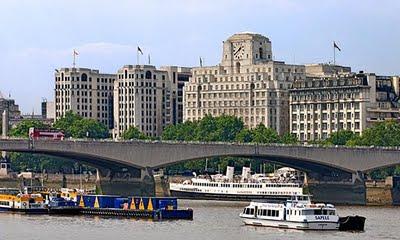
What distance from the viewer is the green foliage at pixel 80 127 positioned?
19238 cm

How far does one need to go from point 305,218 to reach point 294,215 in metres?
1.24

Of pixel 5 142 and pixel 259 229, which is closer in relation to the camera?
pixel 259 229

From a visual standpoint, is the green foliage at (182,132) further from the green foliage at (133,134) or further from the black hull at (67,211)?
the black hull at (67,211)

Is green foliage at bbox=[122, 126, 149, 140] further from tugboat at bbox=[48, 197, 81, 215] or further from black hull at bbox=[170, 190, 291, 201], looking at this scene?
tugboat at bbox=[48, 197, 81, 215]

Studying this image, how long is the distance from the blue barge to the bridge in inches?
693

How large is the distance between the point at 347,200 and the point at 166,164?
16611mm

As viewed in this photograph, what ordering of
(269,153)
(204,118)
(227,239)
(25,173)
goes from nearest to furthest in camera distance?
1. (227,239)
2. (269,153)
3. (25,173)
4. (204,118)

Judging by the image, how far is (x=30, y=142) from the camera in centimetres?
12744

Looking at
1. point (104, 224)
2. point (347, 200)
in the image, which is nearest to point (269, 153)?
point (347, 200)

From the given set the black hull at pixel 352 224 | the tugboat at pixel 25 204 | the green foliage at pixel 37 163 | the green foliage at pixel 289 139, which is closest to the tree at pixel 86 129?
the green foliage at pixel 37 163

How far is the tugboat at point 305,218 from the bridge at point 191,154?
33.6m

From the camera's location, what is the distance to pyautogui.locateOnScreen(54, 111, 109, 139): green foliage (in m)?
192

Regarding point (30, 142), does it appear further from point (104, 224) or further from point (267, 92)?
point (267, 92)

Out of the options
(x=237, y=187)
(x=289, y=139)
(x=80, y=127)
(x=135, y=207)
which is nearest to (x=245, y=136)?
(x=289, y=139)
